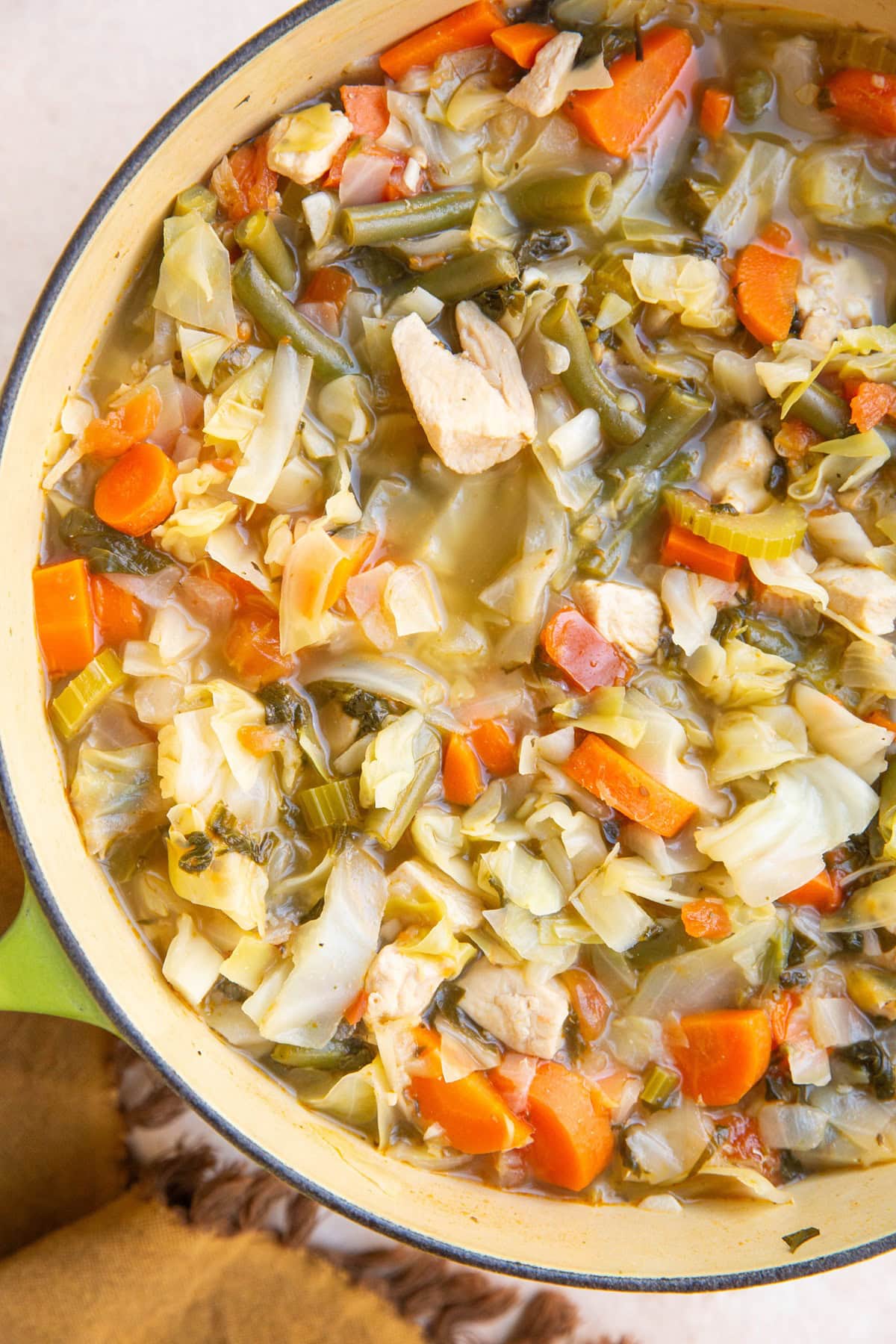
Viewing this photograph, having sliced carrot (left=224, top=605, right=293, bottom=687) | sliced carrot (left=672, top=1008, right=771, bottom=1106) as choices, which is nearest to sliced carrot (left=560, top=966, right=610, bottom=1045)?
sliced carrot (left=672, top=1008, right=771, bottom=1106)

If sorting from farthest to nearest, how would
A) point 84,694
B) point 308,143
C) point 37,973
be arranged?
point 84,694, point 308,143, point 37,973

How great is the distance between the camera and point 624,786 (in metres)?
2.76

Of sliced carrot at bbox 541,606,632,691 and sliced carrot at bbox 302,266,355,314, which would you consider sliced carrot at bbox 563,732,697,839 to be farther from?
sliced carrot at bbox 302,266,355,314

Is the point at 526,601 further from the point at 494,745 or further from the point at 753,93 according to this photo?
the point at 753,93

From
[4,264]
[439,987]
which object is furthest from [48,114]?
[439,987]

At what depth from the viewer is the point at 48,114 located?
292 centimetres

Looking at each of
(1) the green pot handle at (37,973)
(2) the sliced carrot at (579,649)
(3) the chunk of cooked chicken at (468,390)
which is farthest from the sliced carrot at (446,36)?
(1) the green pot handle at (37,973)

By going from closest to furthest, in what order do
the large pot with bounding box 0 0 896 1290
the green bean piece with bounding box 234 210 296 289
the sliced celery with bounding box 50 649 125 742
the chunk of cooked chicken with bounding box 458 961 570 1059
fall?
the large pot with bounding box 0 0 896 1290 < the green bean piece with bounding box 234 210 296 289 < the sliced celery with bounding box 50 649 125 742 < the chunk of cooked chicken with bounding box 458 961 570 1059

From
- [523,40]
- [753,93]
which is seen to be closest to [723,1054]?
[753,93]

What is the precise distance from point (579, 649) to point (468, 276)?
896 mm

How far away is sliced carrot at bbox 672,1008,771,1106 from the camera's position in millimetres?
2791

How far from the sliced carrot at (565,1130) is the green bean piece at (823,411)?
167cm

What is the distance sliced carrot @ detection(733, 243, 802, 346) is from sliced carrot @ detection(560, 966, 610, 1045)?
163cm

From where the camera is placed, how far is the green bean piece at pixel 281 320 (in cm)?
260
